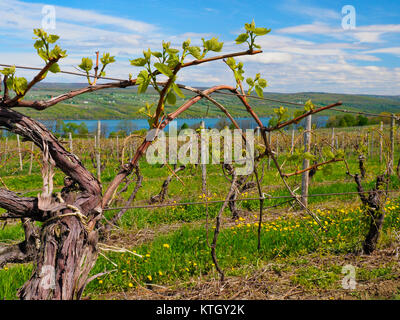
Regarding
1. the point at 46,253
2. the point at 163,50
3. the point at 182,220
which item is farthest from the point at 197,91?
the point at 182,220

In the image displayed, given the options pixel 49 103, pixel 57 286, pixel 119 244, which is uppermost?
pixel 49 103

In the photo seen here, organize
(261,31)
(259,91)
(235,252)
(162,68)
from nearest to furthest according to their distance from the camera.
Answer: (162,68) < (261,31) < (259,91) < (235,252)

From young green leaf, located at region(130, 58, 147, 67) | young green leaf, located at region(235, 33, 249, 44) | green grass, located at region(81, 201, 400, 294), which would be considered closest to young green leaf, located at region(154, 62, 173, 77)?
young green leaf, located at region(130, 58, 147, 67)

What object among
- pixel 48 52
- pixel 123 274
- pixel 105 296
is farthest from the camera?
pixel 123 274

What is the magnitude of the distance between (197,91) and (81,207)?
0.84 m

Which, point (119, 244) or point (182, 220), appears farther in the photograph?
point (182, 220)

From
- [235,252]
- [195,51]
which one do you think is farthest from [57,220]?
[235,252]

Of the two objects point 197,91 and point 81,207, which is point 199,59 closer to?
point 197,91

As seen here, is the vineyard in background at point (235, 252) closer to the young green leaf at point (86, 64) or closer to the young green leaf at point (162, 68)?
the young green leaf at point (86, 64)

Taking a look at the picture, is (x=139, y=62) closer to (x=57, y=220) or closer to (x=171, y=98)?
(x=171, y=98)

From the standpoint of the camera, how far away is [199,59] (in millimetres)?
1539

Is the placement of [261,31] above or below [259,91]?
above

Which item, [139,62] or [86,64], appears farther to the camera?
[86,64]

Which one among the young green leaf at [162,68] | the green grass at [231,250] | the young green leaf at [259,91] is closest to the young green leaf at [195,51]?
the young green leaf at [162,68]
